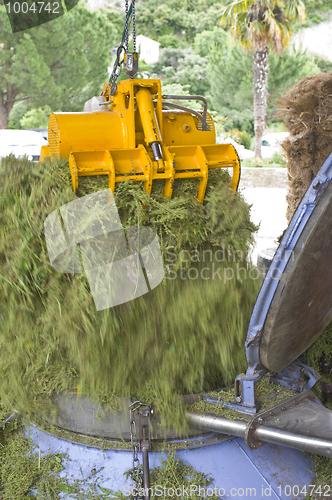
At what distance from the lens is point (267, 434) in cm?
229

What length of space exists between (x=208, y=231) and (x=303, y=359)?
1225 mm

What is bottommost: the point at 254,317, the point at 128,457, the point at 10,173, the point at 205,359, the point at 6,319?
the point at 128,457

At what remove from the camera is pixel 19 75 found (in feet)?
49.1

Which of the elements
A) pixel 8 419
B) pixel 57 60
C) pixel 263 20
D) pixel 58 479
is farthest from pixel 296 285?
pixel 57 60

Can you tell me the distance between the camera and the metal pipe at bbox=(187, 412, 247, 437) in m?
2.35

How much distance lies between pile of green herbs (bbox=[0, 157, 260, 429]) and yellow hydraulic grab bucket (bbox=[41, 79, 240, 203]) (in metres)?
0.13

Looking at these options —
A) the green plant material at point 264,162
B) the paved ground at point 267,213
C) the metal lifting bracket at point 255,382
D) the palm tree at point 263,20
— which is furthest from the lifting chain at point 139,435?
the palm tree at point 263,20

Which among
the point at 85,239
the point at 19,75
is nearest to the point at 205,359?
the point at 85,239

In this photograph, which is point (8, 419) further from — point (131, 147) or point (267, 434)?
point (131, 147)

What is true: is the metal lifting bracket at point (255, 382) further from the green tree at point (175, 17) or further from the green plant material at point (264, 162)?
the green tree at point (175, 17)

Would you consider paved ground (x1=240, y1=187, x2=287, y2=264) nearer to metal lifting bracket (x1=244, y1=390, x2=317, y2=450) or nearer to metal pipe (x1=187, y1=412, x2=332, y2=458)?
metal lifting bracket (x1=244, y1=390, x2=317, y2=450)

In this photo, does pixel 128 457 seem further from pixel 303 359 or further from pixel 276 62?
pixel 276 62
